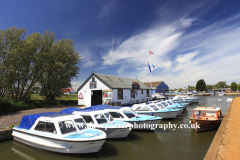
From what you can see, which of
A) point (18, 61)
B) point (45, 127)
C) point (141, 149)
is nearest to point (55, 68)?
point (18, 61)

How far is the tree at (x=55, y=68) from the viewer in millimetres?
23984

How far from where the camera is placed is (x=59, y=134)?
24.4 feet

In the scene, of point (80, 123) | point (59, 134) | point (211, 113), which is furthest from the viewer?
point (211, 113)

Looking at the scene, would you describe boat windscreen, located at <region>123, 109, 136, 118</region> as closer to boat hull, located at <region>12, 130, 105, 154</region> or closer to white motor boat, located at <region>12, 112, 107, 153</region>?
white motor boat, located at <region>12, 112, 107, 153</region>

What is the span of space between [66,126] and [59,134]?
2.30ft

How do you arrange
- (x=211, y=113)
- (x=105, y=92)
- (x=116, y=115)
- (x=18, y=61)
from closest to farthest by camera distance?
(x=116, y=115)
(x=211, y=113)
(x=18, y=61)
(x=105, y=92)

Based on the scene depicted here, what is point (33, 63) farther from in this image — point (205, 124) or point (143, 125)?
point (205, 124)

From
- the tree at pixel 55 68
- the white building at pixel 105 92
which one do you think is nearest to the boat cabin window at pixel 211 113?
the white building at pixel 105 92

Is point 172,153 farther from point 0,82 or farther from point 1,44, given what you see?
point 1,44

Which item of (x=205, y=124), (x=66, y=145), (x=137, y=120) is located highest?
(x=137, y=120)

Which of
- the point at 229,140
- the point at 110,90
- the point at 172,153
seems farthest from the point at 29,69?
the point at 229,140

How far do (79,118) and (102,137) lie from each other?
233 cm

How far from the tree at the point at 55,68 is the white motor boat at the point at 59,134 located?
16.6 metres

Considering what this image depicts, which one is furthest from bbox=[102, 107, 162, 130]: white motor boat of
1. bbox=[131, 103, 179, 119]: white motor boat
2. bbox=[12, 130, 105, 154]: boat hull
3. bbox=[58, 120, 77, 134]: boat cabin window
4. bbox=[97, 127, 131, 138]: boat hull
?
bbox=[12, 130, 105, 154]: boat hull
